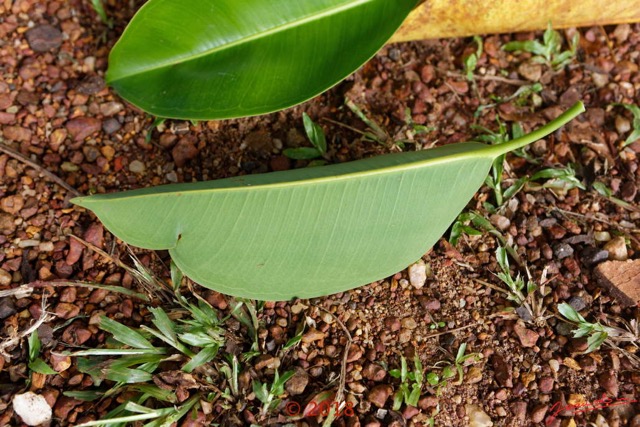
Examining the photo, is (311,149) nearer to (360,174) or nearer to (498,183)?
(360,174)

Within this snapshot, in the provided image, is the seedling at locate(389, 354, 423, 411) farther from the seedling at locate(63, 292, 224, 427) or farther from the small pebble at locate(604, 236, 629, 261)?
the small pebble at locate(604, 236, 629, 261)

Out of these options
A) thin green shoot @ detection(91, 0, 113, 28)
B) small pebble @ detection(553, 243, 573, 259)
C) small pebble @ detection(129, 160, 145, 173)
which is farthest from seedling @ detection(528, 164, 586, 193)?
thin green shoot @ detection(91, 0, 113, 28)

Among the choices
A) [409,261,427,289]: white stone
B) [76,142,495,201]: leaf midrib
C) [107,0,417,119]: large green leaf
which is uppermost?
[107,0,417,119]: large green leaf

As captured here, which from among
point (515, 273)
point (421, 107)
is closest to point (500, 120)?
point (421, 107)

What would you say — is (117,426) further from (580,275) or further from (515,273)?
(580,275)

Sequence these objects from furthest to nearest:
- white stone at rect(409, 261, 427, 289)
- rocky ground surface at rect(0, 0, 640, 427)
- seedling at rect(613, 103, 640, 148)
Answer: seedling at rect(613, 103, 640, 148) → white stone at rect(409, 261, 427, 289) → rocky ground surface at rect(0, 0, 640, 427)

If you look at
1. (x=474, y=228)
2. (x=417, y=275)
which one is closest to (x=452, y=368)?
(x=417, y=275)

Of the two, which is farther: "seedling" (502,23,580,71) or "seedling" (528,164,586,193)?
"seedling" (502,23,580,71)
